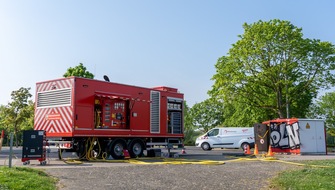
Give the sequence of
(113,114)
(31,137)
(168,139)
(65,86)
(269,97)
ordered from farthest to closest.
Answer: (269,97)
(168,139)
(113,114)
(65,86)
(31,137)

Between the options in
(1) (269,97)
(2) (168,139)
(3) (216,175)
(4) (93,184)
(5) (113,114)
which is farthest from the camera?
(1) (269,97)

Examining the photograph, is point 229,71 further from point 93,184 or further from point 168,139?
point 93,184

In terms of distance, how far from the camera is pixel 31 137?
13.8m

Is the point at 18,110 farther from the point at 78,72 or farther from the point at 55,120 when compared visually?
the point at 55,120

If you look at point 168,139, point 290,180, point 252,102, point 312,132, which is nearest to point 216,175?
point 290,180

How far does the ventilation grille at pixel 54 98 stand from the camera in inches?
603

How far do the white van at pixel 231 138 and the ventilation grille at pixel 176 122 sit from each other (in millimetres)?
10204

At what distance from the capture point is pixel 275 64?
32.6 metres

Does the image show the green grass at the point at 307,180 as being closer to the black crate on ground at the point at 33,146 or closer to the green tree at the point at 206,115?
the black crate on ground at the point at 33,146

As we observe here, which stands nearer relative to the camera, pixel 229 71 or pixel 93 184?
pixel 93 184

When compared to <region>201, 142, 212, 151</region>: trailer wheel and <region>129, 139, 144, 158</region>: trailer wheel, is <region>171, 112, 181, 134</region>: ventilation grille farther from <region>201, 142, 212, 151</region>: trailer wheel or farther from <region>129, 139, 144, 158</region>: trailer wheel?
<region>201, 142, 212, 151</region>: trailer wheel

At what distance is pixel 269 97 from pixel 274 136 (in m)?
14.4

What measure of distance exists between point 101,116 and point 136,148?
268cm

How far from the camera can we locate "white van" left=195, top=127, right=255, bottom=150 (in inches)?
1145
